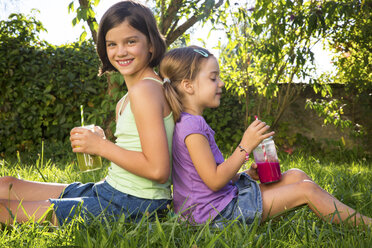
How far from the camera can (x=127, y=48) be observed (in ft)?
6.40

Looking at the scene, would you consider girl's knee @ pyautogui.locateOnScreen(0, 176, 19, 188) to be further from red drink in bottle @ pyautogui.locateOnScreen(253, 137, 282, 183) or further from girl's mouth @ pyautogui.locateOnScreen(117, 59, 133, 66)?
red drink in bottle @ pyautogui.locateOnScreen(253, 137, 282, 183)

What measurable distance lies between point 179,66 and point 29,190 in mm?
1059

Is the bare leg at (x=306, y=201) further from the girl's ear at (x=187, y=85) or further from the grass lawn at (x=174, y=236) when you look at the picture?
the girl's ear at (x=187, y=85)

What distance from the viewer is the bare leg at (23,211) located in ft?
5.75

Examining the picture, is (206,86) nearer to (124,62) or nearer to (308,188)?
(124,62)

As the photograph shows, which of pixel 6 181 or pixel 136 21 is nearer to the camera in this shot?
pixel 136 21

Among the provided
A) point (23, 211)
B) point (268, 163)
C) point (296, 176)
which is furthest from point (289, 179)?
point (23, 211)

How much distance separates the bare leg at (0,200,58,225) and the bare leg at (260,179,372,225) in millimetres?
985

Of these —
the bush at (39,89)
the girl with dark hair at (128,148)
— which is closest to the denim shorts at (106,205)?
the girl with dark hair at (128,148)

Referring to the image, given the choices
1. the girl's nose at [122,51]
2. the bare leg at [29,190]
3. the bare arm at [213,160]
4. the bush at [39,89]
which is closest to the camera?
the bare arm at [213,160]

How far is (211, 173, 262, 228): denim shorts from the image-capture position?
1740mm

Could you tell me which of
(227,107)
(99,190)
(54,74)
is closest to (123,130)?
(99,190)

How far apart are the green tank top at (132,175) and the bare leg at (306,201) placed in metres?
0.51

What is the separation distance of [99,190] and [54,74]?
153 inches
